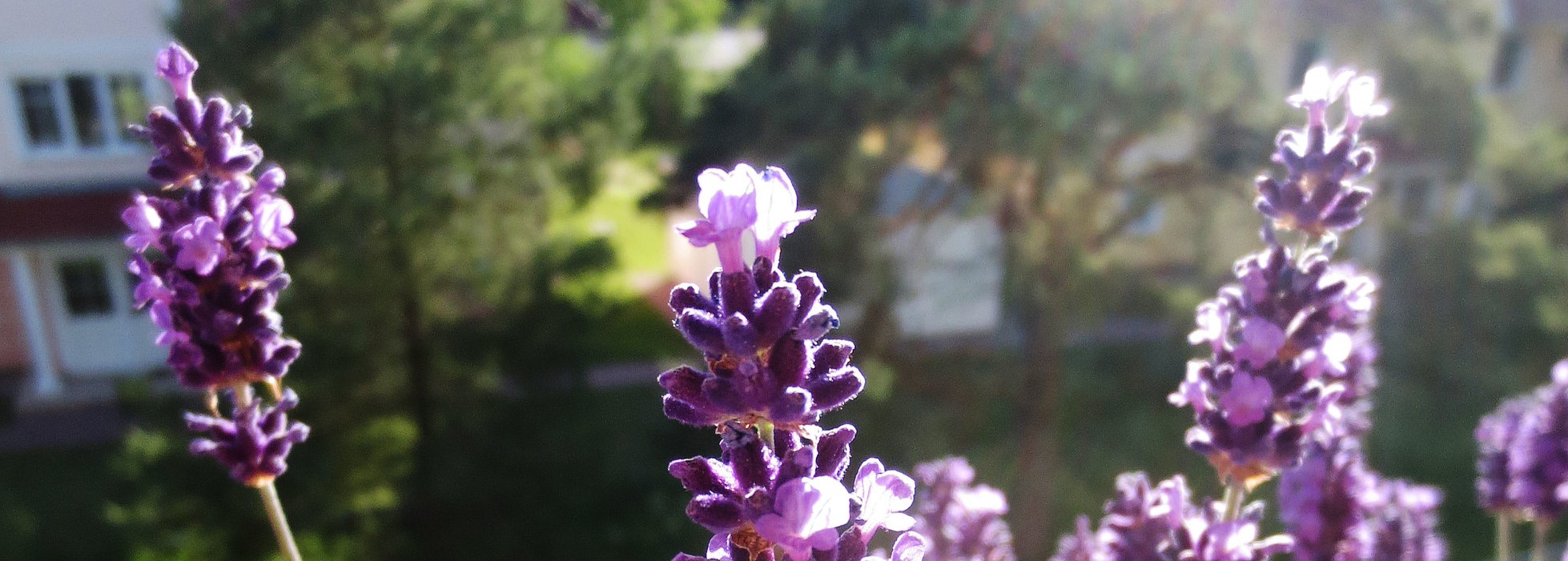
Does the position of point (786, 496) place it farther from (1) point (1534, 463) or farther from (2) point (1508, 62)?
(2) point (1508, 62)

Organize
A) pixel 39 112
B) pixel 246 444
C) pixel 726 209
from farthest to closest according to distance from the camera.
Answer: pixel 39 112 → pixel 246 444 → pixel 726 209

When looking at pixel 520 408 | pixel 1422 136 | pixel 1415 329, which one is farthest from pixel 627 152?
pixel 1415 329

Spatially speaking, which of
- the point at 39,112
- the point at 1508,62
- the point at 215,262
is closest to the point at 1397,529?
the point at 215,262

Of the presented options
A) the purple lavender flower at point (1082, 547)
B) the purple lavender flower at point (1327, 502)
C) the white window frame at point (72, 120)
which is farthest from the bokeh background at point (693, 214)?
the purple lavender flower at point (1327, 502)

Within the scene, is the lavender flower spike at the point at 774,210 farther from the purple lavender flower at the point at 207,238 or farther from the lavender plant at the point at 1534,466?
the lavender plant at the point at 1534,466

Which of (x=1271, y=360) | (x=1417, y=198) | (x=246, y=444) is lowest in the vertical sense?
(x=1271, y=360)

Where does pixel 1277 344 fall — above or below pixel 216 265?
below

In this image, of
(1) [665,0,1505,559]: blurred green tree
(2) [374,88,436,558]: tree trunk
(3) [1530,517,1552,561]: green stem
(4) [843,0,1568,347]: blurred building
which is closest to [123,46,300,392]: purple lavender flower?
(3) [1530,517,1552,561]: green stem

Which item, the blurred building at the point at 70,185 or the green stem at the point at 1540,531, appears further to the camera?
the blurred building at the point at 70,185
